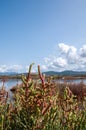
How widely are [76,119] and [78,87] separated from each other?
27689mm

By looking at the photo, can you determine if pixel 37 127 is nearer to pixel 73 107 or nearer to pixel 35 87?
pixel 35 87

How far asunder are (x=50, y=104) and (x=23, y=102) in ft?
1.15

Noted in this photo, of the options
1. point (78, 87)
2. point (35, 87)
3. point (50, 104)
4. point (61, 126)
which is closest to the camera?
point (50, 104)

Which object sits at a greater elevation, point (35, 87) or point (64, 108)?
point (35, 87)

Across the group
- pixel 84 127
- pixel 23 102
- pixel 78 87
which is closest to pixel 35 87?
pixel 23 102

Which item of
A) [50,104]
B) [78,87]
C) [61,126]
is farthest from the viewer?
[78,87]

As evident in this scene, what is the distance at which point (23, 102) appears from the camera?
342 cm

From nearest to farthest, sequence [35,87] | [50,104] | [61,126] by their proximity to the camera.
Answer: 1. [50,104]
2. [35,87]
3. [61,126]

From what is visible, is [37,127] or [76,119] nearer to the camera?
[37,127]

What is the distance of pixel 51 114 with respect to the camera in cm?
339

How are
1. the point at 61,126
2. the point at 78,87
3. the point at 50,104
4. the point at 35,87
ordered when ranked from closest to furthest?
the point at 50,104, the point at 35,87, the point at 61,126, the point at 78,87

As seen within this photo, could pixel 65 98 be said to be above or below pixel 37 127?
above

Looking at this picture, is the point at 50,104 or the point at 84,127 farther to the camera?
the point at 84,127

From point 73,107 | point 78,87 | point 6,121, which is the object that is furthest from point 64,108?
point 78,87
